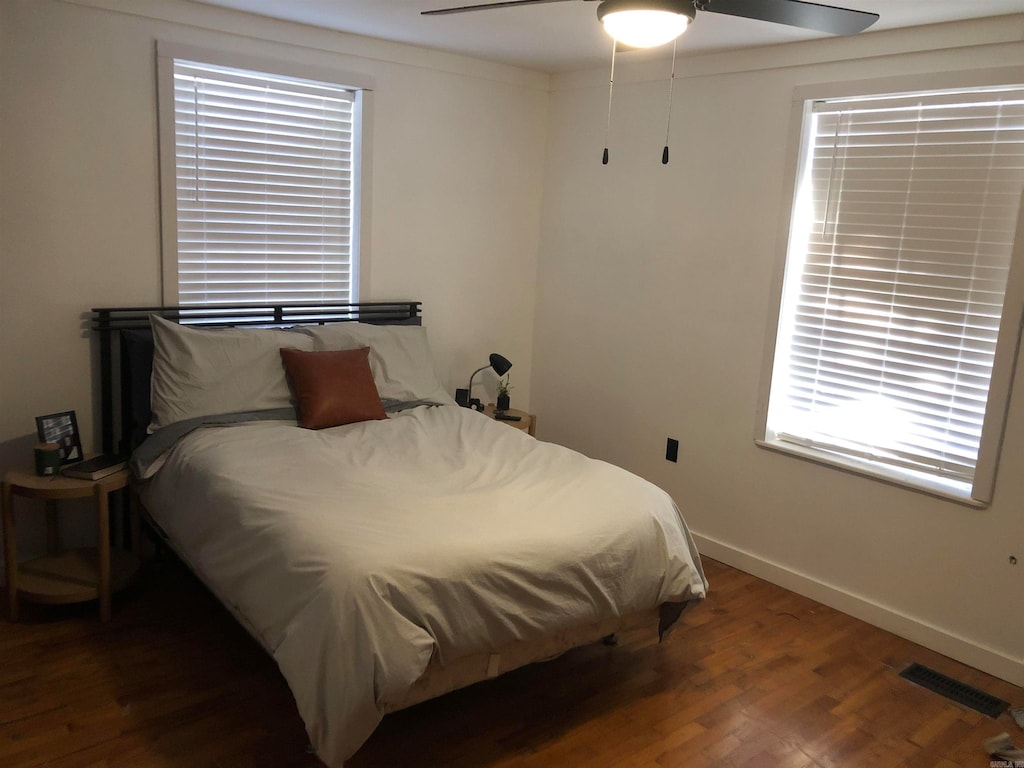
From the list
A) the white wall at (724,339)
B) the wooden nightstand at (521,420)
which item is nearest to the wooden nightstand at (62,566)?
the wooden nightstand at (521,420)

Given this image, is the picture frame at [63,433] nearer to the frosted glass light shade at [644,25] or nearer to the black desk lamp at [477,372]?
the black desk lamp at [477,372]

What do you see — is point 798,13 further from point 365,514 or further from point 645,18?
point 365,514

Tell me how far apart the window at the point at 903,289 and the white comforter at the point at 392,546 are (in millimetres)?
1127

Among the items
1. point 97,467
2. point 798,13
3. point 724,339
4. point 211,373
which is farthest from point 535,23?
point 97,467

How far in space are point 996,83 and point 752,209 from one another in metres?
1.08

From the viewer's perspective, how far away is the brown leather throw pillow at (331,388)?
344 cm

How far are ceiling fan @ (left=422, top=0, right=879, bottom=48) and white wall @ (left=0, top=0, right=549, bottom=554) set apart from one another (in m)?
1.95

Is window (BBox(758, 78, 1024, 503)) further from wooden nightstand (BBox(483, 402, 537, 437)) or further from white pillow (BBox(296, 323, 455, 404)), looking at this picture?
white pillow (BBox(296, 323, 455, 404))

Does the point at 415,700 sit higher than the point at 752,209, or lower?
lower

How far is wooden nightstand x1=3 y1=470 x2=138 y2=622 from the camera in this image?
2.97 m

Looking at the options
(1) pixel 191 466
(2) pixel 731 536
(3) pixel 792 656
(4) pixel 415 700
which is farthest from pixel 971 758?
(1) pixel 191 466

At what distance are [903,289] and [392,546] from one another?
234 cm

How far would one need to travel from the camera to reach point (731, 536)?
13.1ft

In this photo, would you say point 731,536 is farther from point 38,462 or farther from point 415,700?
point 38,462
